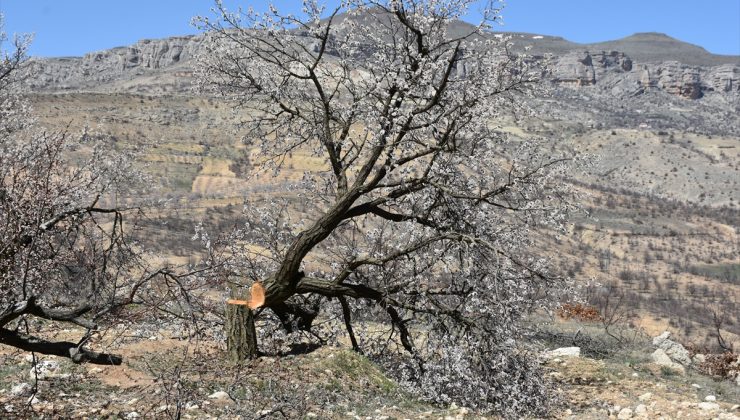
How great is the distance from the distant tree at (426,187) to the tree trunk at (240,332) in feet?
0.78

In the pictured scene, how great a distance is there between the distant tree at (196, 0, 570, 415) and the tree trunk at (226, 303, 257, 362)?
24cm

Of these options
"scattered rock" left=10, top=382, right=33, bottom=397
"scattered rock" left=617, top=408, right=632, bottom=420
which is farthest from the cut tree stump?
"scattered rock" left=617, top=408, right=632, bottom=420

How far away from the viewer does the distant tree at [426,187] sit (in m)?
9.29

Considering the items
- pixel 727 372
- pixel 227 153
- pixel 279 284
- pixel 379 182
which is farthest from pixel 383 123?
pixel 227 153

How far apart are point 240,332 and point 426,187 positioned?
3.05 m

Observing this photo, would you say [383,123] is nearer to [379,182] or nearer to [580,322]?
[379,182]

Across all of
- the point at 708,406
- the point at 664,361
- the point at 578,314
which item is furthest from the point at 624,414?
the point at 578,314

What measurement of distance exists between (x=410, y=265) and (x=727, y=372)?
6.89 metres

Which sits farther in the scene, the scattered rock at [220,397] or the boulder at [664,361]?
the boulder at [664,361]

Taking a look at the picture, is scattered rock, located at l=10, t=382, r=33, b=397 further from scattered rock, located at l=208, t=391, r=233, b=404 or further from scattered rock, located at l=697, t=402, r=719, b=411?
scattered rock, located at l=697, t=402, r=719, b=411

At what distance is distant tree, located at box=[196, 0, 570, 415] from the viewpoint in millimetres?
9289

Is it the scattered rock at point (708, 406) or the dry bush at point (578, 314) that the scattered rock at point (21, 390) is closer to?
the scattered rock at point (708, 406)

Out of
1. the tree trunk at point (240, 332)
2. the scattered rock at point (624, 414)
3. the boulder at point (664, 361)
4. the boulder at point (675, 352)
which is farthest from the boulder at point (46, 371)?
the boulder at point (675, 352)

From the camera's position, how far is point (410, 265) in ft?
35.6
